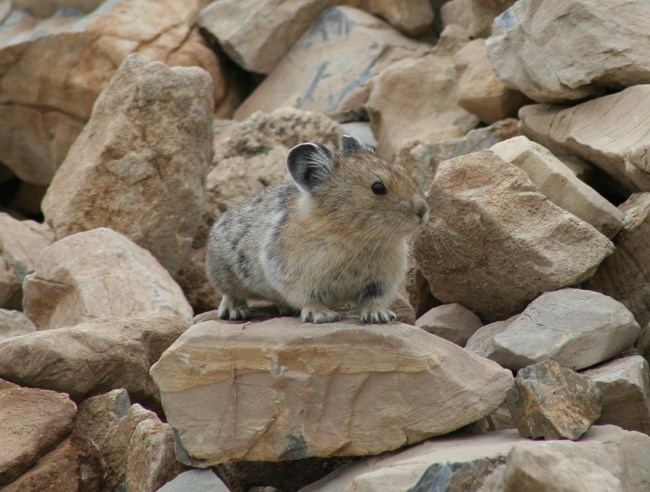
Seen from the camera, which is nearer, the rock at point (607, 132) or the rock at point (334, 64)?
the rock at point (607, 132)

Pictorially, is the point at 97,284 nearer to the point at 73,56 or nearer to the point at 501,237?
the point at 501,237

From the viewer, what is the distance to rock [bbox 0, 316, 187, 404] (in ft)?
24.5

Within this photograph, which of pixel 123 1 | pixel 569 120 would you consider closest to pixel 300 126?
pixel 569 120

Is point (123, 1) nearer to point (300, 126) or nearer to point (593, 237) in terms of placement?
point (300, 126)

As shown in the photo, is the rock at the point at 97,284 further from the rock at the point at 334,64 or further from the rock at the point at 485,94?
the rock at the point at 334,64

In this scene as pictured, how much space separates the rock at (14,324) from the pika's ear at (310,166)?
3.89m

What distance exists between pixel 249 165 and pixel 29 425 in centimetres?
538

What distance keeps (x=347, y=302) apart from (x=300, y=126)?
4776 millimetres

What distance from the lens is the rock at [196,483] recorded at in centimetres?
643

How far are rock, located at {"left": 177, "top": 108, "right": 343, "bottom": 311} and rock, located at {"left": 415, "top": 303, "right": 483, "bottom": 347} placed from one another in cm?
360

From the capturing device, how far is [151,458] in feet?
22.2

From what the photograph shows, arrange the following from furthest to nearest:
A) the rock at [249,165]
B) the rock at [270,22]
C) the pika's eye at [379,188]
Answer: the rock at [270,22], the rock at [249,165], the pika's eye at [379,188]

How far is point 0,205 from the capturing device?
16391 mm

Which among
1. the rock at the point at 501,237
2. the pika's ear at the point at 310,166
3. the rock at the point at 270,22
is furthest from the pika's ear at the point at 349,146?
the rock at the point at 270,22
